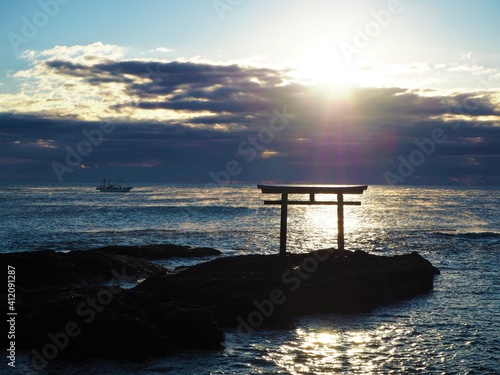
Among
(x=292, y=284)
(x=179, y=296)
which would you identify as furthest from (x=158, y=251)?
(x=292, y=284)

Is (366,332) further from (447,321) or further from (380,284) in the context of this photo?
(380,284)

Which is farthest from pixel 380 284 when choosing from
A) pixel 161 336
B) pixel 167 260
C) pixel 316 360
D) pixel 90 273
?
pixel 167 260

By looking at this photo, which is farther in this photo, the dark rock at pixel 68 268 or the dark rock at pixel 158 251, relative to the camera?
the dark rock at pixel 158 251

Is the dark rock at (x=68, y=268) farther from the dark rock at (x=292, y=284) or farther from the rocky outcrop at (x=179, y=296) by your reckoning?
the dark rock at (x=292, y=284)

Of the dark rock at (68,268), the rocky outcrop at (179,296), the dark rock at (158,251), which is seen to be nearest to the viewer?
the rocky outcrop at (179,296)

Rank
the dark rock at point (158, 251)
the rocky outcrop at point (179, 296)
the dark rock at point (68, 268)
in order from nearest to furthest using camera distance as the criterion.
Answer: the rocky outcrop at point (179, 296) < the dark rock at point (68, 268) < the dark rock at point (158, 251)

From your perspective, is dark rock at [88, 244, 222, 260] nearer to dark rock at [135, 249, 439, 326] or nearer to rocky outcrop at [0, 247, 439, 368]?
rocky outcrop at [0, 247, 439, 368]

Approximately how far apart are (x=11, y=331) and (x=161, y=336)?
11.3 feet

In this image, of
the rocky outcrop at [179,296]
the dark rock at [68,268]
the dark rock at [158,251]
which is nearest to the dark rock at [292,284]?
the rocky outcrop at [179,296]

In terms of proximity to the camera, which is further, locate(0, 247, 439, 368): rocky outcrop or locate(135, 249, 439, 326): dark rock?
locate(135, 249, 439, 326): dark rock

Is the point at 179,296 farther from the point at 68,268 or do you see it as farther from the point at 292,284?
the point at 68,268

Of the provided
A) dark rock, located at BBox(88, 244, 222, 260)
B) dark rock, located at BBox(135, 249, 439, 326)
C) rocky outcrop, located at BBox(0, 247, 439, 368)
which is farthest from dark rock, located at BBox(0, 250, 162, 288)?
dark rock, located at BBox(88, 244, 222, 260)

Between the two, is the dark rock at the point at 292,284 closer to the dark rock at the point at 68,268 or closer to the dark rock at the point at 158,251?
the dark rock at the point at 68,268

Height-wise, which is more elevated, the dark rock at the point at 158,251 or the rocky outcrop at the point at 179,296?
the rocky outcrop at the point at 179,296
